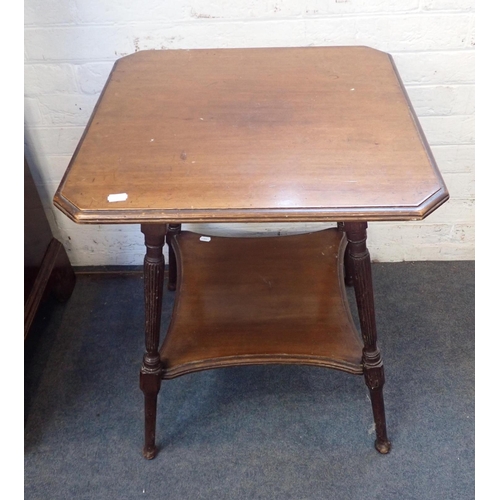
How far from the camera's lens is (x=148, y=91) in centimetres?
99

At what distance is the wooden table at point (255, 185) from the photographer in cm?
74

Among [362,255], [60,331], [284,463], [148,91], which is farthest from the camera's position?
[60,331]

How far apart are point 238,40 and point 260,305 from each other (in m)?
0.57

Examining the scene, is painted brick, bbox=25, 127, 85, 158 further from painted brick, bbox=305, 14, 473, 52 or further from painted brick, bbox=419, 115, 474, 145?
painted brick, bbox=419, 115, 474, 145

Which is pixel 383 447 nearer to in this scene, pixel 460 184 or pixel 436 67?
pixel 460 184

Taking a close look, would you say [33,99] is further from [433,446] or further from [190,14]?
[433,446]

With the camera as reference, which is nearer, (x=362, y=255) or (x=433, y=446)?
(x=362, y=255)

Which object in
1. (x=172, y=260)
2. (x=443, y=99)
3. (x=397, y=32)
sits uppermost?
(x=397, y=32)

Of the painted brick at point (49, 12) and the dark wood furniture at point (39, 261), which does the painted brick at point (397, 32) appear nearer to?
the painted brick at point (49, 12)

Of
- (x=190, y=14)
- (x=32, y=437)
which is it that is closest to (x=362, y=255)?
(x=190, y=14)

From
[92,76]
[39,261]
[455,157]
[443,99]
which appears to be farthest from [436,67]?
[39,261]

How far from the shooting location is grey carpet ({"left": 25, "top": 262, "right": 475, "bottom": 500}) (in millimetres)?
1074

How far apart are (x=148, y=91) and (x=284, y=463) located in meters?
0.78

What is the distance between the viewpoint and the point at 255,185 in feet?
2.51
